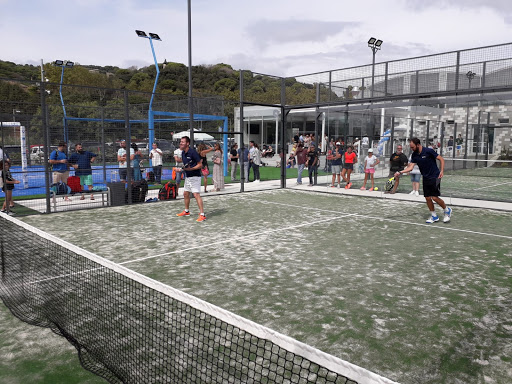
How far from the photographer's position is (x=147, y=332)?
13.8ft

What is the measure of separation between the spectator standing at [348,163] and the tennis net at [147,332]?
12103 mm

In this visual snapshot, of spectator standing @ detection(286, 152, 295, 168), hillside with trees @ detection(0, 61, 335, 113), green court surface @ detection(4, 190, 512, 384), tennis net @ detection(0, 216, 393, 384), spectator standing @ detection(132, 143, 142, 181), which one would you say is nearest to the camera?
tennis net @ detection(0, 216, 393, 384)

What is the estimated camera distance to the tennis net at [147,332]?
2973 mm

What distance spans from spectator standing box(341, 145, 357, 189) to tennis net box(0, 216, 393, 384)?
12.1 metres

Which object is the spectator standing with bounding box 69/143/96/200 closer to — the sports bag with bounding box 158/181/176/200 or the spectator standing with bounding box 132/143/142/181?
the spectator standing with bounding box 132/143/142/181

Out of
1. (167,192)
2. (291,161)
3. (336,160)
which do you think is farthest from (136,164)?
(291,161)

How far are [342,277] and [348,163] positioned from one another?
11.1 metres

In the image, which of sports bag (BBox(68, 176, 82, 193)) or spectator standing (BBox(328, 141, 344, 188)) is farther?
spectator standing (BBox(328, 141, 344, 188))

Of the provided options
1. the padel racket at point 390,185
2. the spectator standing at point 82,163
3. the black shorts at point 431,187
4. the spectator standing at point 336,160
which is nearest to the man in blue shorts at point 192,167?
the spectator standing at point 82,163

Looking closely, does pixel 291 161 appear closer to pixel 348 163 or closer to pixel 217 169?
pixel 348 163

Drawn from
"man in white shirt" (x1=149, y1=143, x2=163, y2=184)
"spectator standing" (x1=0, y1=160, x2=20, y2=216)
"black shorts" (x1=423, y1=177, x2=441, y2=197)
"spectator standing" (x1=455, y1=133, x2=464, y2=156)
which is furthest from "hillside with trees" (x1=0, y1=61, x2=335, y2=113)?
"spectator standing" (x1=455, y1=133, x2=464, y2=156)

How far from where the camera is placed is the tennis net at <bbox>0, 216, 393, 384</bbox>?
9.75ft

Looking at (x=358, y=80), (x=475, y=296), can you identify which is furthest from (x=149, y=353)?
(x=358, y=80)

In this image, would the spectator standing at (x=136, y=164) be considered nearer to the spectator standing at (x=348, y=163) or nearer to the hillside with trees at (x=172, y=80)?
the hillside with trees at (x=172, y=80)
